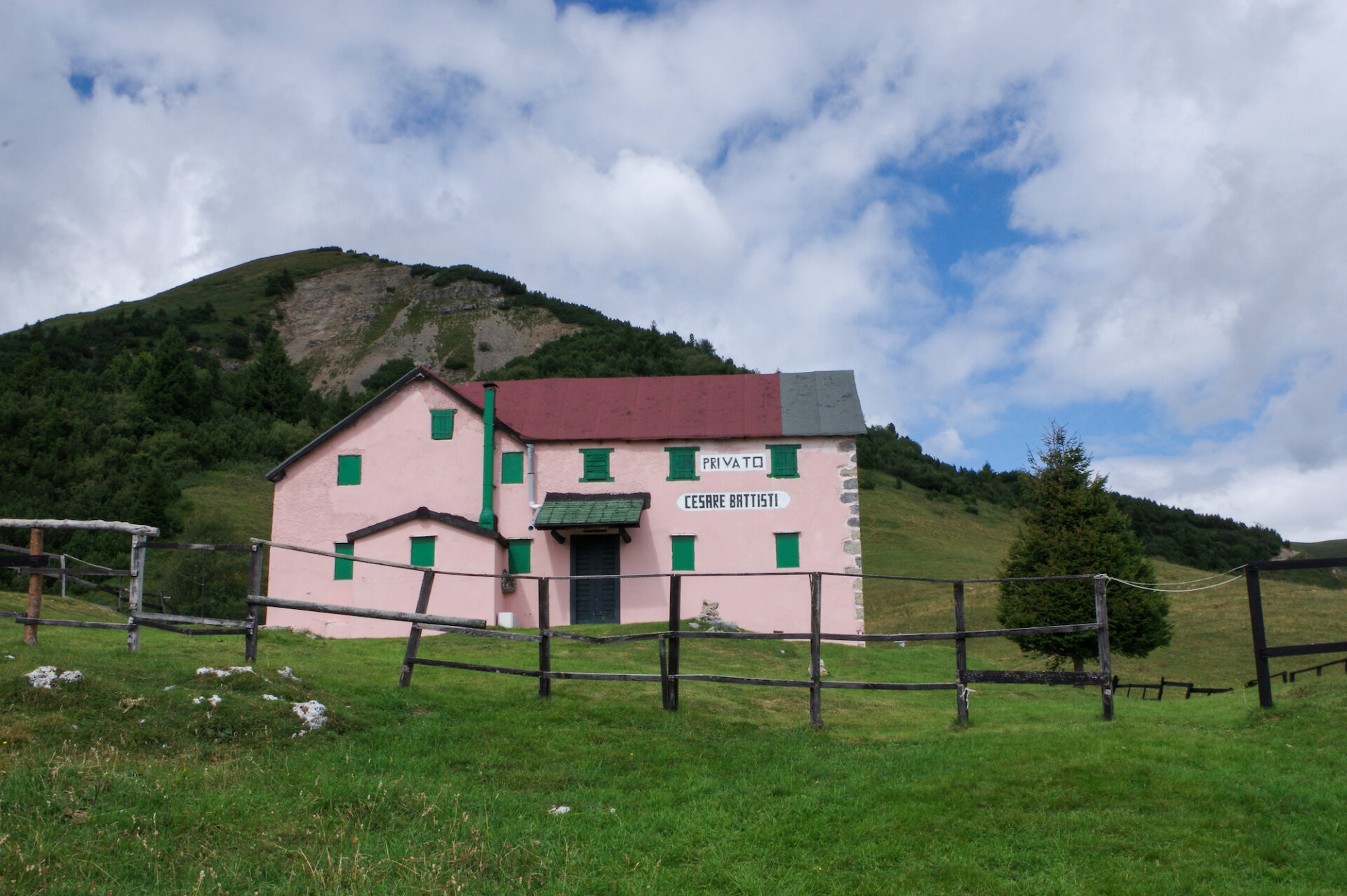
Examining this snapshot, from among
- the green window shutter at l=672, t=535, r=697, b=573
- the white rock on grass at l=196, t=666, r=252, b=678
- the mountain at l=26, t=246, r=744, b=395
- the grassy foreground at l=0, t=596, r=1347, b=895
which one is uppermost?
the mountain at l=26, t=246, r=744, b=395

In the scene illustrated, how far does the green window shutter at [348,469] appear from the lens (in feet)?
85.7

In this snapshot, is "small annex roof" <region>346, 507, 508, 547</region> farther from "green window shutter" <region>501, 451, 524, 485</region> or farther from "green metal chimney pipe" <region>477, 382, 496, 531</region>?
"green window shutter" <region>501, 451, 524, 485</region>

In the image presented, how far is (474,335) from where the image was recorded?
4242 inches

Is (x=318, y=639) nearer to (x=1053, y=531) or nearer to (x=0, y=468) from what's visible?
(x=1053, y=531)

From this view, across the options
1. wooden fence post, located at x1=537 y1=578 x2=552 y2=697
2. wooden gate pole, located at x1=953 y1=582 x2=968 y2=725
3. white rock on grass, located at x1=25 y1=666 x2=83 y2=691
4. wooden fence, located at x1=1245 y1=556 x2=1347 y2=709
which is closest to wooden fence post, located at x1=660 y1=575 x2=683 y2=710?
wooden fence post, located at x1=537 y1=578 x2=552 y2=697

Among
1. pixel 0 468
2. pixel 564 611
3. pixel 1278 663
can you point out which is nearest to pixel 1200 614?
pixel 1278 663

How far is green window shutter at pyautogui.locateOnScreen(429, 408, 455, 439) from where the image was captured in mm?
26047

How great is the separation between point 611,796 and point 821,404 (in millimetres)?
20393

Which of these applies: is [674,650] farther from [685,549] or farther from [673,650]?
[685,549]

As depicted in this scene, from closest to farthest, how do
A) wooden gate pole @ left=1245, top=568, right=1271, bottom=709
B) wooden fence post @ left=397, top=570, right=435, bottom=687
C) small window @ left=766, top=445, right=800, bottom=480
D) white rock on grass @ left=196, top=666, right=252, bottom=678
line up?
1. white rock on grass @ left=196, top=666, right=252, bottom=678
2. wooden gate pole @ left=1245, top=568, right=1271, bottom=709
3. wooden fence post @ left=397, top=570, right=435, bottom=687
4. small window @ left=766, top=445, right=800, bottom=480

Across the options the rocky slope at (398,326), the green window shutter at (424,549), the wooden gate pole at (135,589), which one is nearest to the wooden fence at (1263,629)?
the wooden gate pole at (135,589)

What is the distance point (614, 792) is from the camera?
762cm

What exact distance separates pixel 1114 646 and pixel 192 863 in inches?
812

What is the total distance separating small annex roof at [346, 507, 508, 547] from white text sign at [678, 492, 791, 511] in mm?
5450
